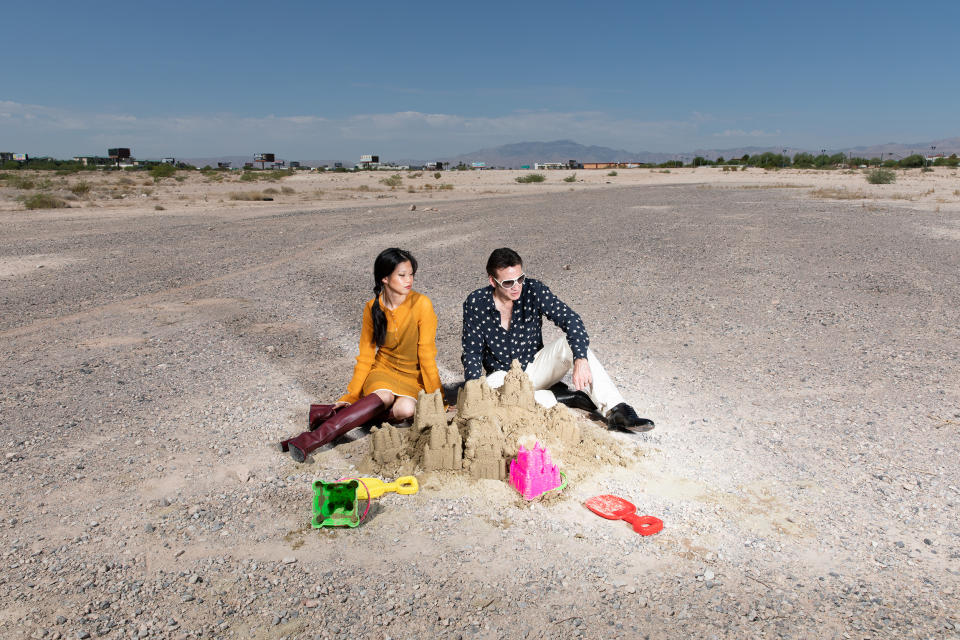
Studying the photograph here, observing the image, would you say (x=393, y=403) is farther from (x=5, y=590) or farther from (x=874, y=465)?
(x=874, y=465)

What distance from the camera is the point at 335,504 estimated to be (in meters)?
2.99

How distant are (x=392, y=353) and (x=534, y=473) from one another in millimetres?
1301

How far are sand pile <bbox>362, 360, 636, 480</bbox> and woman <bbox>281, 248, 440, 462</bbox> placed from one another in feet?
0.90

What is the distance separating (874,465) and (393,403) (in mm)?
2636

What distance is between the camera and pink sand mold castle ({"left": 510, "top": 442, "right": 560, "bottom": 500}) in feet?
10.4

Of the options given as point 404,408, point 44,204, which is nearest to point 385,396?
point 404,408

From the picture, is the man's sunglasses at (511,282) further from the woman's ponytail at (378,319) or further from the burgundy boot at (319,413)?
the burgundy boot at (319,413)

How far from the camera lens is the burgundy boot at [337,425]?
3.61 m

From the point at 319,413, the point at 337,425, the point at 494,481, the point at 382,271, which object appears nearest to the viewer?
the point at 494,481

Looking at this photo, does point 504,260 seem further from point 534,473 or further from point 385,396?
point 534,473

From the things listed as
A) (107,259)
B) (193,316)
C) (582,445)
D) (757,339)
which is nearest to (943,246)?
(757,339)

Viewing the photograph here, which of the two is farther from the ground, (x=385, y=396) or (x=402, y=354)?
(x=402, y=354)

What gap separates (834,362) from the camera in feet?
17.4

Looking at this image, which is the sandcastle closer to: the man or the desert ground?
the desert ground
